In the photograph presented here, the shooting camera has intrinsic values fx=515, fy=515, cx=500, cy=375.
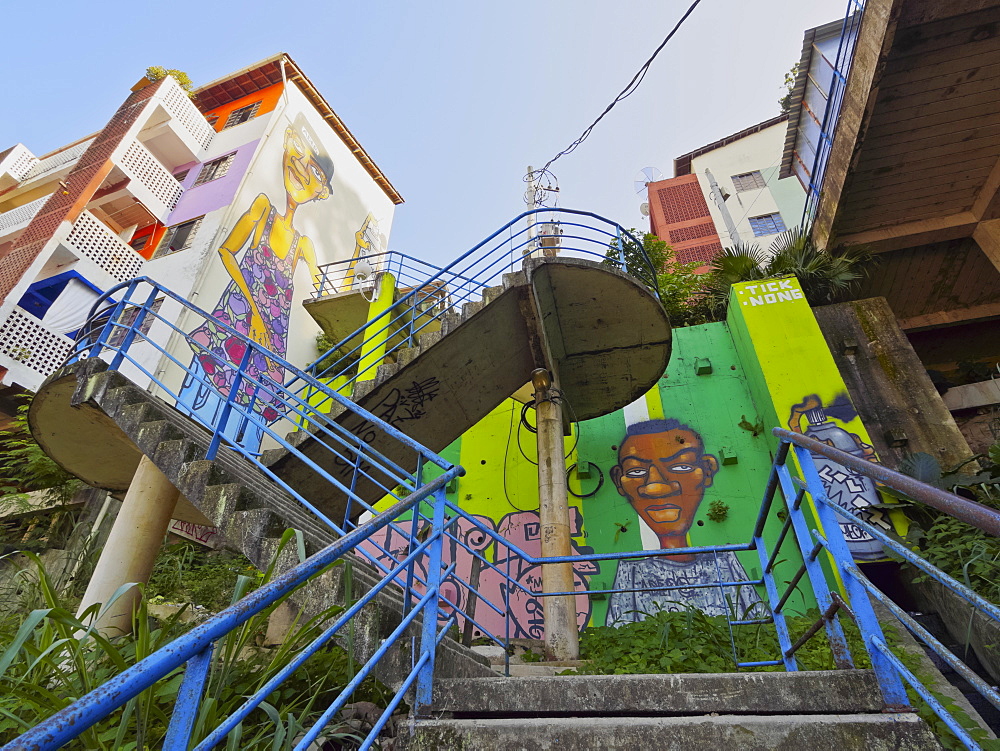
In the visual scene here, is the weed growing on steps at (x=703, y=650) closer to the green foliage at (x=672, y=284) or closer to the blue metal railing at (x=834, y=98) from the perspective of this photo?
the green foliage at (x=672, y=284)

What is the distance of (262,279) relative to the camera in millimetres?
12836

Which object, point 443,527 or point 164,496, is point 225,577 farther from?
point 443,527

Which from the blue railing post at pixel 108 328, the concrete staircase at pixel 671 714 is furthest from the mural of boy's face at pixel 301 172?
the concrete staircase at pixel 671 714

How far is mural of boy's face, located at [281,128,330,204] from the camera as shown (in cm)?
1509

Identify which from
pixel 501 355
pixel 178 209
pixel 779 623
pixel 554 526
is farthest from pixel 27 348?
pixel 779 623

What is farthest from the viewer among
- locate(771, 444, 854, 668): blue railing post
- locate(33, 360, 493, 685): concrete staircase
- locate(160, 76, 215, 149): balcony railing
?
locate(160, 76, 215, 149): balcony railing

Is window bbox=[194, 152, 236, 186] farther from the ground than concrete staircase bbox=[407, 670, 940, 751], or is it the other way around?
window bbox=[194, 152, 236, 186]

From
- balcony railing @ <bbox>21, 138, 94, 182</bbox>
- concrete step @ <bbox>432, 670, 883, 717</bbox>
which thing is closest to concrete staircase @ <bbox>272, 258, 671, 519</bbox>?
concrete step @ <bbox>432, 670, 883, 717</bbox>

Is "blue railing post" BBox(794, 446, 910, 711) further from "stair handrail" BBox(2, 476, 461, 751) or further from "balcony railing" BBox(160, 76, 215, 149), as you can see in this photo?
"balcony railing" BBox(160, 76, 215, 149)

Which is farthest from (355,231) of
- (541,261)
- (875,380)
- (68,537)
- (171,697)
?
(171,697)

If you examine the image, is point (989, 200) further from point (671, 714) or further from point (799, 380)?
point (671, 714)

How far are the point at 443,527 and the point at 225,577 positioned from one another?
282 inches

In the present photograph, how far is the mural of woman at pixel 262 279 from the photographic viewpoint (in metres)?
10.7

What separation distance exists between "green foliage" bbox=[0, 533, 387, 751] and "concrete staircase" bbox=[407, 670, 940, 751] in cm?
59
